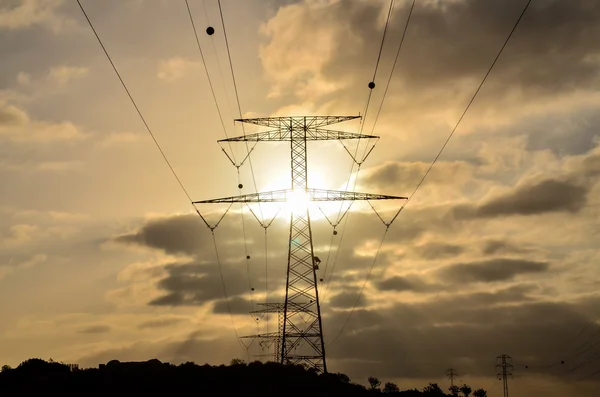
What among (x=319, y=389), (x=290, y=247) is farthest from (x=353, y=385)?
(x=290, y=247)

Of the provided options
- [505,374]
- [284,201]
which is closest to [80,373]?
[284,201]

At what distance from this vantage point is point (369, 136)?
79.2 meters

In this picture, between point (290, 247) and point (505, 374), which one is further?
point (505, 374)

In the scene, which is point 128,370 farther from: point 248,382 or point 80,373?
point 248,382

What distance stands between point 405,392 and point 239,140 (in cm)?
3651

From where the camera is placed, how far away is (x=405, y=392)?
314 feet

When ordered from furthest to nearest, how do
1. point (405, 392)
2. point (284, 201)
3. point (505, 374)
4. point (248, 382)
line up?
point (505, 374), point (405, 392), point (248, 382), point (284, 201)

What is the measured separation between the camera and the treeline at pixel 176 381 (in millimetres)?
76938

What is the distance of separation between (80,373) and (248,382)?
16.2 metres

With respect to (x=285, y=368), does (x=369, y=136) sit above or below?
above

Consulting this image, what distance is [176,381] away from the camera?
80188 millimetres

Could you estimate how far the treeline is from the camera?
7694 cm

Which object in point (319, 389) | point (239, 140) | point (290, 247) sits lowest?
point (319, 389)

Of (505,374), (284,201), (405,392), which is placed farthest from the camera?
(505,374)
